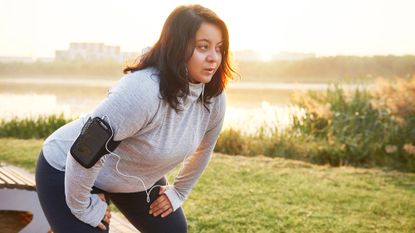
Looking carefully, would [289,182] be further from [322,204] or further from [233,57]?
[233,57]

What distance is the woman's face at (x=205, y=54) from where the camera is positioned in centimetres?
196

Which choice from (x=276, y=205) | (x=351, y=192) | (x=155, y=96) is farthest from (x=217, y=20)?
(x=351, y=192)

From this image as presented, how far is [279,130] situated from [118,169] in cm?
693

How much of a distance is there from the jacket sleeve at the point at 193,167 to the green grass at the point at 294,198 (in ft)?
5.63

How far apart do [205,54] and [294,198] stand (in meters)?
3.45

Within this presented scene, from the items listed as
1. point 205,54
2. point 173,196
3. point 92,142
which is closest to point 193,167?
point 173,196

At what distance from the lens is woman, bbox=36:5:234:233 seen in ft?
5.91

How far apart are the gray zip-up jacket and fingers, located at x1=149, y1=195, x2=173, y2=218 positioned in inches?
5.6

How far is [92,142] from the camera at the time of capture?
5.81 ft

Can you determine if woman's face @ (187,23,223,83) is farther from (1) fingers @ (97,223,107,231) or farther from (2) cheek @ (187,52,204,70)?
(1) fingers @ (97,223,107,231)

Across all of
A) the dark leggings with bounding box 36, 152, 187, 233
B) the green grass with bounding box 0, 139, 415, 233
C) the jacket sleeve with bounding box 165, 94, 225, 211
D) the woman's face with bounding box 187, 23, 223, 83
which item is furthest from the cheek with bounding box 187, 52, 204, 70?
the green grass with bounding box 0, 139, 415, 233

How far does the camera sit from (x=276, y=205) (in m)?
4.86

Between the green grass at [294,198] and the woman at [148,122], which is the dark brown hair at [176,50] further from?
the green grass at [294,198]

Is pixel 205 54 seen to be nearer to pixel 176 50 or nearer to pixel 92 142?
pixel 176 50
